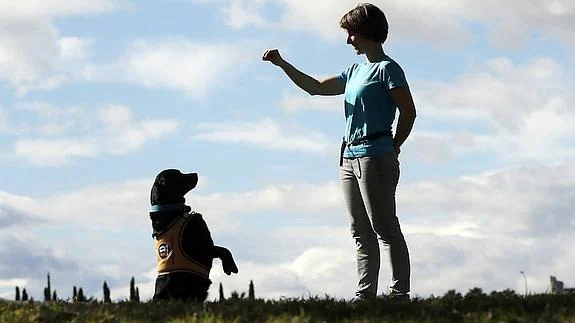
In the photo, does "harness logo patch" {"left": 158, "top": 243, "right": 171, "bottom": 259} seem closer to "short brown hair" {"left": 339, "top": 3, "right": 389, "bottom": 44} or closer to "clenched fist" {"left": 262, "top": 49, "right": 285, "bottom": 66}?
"clenched fist" {"left": 262, "top": 49, "right": 285, "bottom": 66}

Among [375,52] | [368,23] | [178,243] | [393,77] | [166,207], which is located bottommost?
[178,243]

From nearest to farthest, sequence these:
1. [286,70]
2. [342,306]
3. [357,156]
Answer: [342,306], [357,156], [286,70]

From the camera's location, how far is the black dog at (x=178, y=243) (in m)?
11.0

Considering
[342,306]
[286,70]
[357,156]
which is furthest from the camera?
[286,70]

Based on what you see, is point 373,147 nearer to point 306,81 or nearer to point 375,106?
point 375,106

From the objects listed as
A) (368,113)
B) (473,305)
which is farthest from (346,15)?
(473,305)

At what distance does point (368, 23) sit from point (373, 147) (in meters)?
1.14

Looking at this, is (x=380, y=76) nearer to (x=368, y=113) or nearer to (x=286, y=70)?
(x=368, y=113)

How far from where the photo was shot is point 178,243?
35.9 feet

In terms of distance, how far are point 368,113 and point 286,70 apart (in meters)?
1.63

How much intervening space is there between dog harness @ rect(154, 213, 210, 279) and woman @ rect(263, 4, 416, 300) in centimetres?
209

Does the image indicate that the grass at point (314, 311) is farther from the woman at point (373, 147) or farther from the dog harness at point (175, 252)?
the dog harness at point (175, 252)

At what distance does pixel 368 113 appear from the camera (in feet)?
30.3

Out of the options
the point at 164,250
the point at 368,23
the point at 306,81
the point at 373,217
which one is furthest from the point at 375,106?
the point at 164,250
